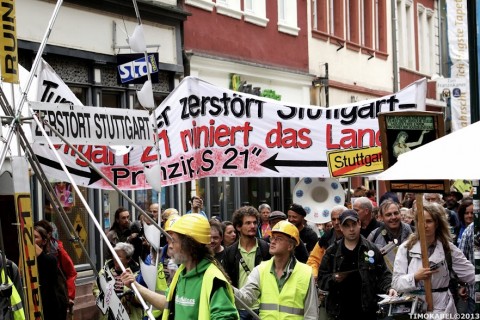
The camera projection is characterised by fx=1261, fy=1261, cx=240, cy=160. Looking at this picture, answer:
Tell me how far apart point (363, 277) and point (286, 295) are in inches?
79.7

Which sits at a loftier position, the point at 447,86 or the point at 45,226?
the point at 447,86

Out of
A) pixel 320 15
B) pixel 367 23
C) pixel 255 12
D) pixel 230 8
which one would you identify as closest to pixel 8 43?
pixel 230 8

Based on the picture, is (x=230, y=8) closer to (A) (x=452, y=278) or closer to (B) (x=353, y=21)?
(B) (x=353, y=21)

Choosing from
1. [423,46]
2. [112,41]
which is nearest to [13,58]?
[112,41]

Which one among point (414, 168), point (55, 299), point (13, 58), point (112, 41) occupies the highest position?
point (112, 41)

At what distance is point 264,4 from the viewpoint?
2825 cm

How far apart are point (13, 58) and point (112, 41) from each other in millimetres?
12107

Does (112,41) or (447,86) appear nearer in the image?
(112,41)

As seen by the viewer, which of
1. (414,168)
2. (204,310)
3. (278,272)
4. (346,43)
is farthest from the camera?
(346,43)

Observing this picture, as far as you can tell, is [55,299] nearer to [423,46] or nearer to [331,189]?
[331,189]

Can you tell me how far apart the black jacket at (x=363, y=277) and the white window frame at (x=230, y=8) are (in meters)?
14.5

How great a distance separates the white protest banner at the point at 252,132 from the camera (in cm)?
1237

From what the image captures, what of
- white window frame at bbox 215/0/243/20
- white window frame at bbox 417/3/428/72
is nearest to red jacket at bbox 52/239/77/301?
white window frame at bbox 215/0/243/20

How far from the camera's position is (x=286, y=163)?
1357 cm
